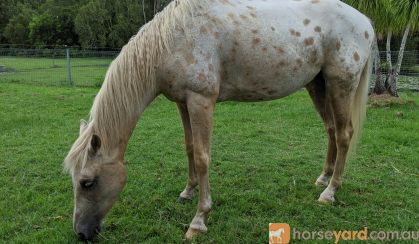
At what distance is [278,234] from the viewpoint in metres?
2.62

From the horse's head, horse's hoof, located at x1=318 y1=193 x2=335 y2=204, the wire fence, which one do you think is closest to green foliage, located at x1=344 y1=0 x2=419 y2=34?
the wire fence

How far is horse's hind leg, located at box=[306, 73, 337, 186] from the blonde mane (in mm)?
1545

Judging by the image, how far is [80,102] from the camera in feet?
28.6

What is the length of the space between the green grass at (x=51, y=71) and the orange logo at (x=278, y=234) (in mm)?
10523

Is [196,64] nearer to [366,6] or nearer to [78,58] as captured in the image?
[366,6]

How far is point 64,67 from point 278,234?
15.4 metres

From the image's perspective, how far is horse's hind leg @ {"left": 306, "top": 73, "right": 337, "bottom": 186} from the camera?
3664mm

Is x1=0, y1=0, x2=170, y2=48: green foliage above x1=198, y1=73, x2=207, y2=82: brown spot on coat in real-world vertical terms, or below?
below

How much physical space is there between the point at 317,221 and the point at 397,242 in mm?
597

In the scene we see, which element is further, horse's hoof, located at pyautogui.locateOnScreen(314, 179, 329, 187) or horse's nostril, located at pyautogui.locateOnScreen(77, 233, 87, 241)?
horse's hoof, located at pyautogui.locateOnScreen(314, 179, 329, 187)

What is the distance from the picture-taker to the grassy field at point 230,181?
2945 mm

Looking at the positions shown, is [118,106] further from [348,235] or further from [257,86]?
[348,235]

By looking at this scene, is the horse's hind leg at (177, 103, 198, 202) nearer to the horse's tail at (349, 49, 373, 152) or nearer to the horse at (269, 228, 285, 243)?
the horse at (269, 228, 285, 243)

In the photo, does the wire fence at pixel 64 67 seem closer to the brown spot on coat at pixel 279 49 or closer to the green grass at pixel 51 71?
the green grass at pixel 51 71
